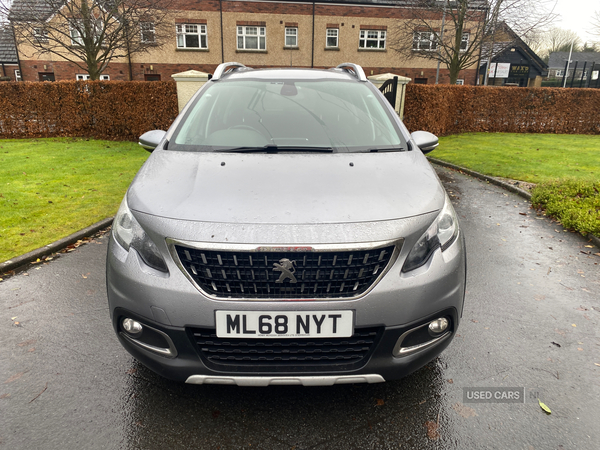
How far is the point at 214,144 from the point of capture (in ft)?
9.61

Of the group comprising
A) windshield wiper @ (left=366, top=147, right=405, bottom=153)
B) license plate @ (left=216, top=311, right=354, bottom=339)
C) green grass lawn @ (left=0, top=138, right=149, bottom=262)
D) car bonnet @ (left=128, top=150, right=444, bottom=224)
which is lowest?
green grass lawn @ (left=0, top=138, right=149, bottom=262)

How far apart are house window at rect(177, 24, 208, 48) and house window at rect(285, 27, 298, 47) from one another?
18.9 feet

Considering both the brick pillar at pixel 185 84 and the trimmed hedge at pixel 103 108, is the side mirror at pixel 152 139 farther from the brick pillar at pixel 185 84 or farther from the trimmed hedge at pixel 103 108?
the trimmed hedge at pixel 103 108

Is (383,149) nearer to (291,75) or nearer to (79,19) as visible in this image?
(291,75)

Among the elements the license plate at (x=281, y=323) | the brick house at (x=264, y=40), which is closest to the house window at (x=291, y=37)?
the brick house at (x=264, y=40)

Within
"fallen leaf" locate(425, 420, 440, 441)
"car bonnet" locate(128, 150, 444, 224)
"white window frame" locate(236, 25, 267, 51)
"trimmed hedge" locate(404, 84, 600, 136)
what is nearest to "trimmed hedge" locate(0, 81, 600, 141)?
"trimmed hedge" locate(404, 84, 600, 136)

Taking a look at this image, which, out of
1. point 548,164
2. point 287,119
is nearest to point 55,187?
point 287,119

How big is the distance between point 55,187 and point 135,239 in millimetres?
6434

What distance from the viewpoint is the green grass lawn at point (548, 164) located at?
5.92 metres

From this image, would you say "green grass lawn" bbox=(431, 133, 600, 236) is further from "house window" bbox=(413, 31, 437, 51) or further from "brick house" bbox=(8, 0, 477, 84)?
"brick house" bbox=(8, 0, 477, 84)

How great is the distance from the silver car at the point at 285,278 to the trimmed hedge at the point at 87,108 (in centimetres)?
1241

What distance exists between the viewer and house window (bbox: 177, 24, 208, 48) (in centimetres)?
2911

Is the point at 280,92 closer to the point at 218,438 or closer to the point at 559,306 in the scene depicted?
the point at 218,438

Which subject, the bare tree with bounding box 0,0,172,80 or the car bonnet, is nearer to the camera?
the car bonnet
